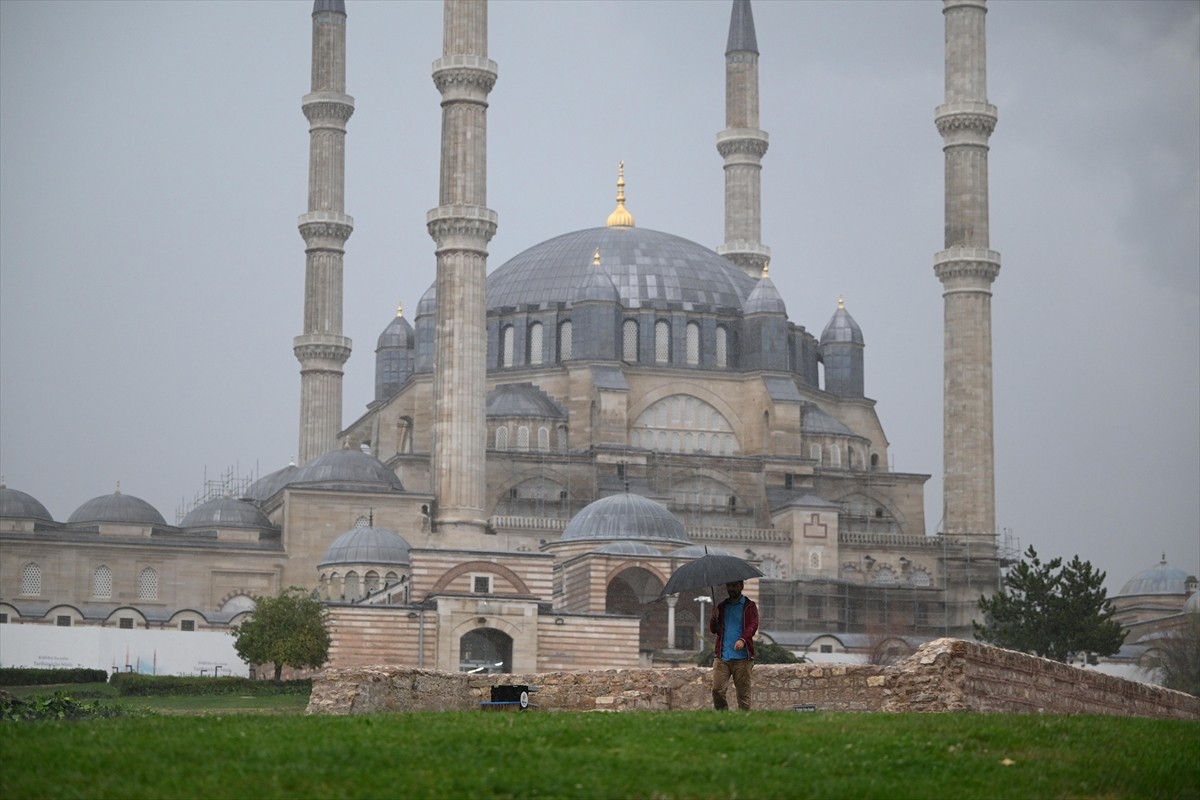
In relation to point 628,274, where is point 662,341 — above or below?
below

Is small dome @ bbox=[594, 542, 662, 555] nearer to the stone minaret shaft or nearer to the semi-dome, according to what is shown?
the semi-dome

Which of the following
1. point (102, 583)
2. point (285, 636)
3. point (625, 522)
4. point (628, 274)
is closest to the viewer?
point (285, 636)

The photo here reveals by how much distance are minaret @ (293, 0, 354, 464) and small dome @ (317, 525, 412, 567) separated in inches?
314

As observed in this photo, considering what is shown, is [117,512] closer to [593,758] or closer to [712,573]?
[712,573]

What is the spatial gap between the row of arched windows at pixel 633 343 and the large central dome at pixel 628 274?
69cm

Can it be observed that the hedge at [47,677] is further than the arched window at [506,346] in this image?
No

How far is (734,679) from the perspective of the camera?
16.8 m

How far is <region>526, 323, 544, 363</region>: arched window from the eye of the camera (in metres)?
61.1

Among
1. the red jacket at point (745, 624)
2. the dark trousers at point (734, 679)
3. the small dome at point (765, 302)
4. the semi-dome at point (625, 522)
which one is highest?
the small dome at point (765, 302)

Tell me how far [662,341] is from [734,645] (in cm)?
4522

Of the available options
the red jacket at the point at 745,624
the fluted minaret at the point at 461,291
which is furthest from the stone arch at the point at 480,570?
the red jacket at the point at 745,624

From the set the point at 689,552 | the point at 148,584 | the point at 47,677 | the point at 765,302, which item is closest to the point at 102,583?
the point at 148,584

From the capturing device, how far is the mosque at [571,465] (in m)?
49.5

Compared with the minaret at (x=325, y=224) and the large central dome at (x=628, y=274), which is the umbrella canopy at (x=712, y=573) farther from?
the large central dome at (x=628, y=274)
